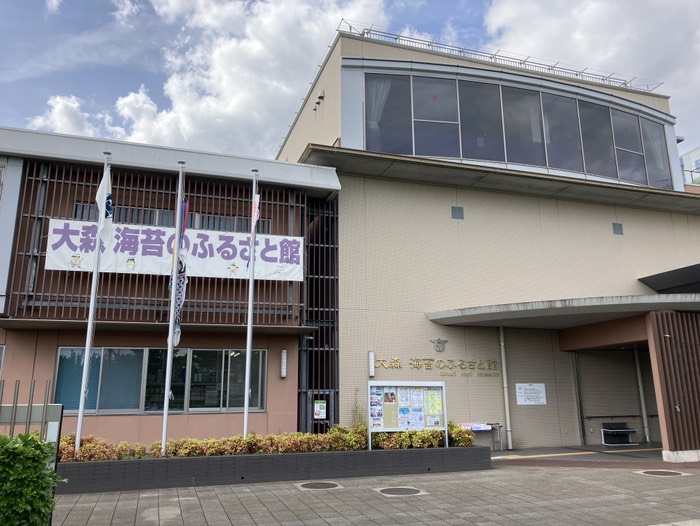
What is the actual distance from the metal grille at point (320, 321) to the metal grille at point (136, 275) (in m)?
0.65

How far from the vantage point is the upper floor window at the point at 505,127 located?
16.0m

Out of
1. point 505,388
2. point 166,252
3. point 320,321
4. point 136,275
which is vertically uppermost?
point 166,252

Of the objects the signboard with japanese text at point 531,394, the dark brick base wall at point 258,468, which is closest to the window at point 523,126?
the signboard with japanese text at point 531,394

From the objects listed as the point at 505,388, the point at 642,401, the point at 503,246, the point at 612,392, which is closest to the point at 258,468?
the point at 505,388

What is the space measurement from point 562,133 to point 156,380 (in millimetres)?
14427

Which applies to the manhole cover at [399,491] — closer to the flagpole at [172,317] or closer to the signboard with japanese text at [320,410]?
the signboard with japanese text at [320,410]

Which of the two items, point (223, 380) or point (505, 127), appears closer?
point (223, 380)

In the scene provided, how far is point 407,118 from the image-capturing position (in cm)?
1609

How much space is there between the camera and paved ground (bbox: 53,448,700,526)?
7.64 meters

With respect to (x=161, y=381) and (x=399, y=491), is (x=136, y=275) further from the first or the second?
(x=399, y=491)

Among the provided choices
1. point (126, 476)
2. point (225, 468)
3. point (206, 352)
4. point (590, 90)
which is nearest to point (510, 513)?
point (225, 468)

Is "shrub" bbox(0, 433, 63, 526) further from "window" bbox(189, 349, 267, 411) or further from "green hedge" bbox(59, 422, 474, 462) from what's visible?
"window" bbox(189, 349, 267, 411)

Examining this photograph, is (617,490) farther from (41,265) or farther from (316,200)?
(41,265)

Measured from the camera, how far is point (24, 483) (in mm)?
5348
